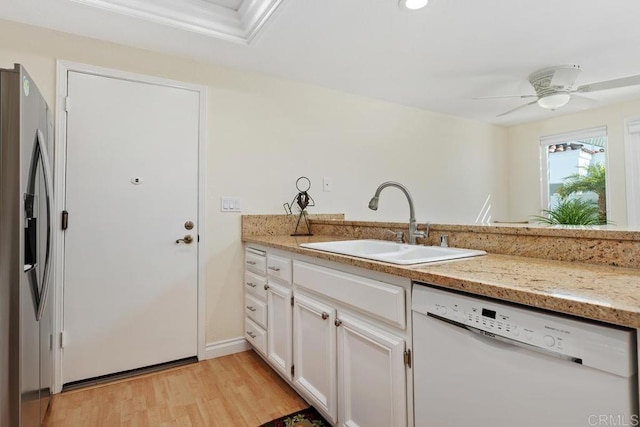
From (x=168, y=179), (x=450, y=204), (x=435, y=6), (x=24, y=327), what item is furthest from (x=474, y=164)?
(x=24, y=327)

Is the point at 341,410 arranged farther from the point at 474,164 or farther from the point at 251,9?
the point at 474,164

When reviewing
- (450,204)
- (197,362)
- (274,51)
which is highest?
(274,51)

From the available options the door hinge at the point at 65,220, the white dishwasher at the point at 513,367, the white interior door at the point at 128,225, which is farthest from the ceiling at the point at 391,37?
the white dishwasher at the point at 513,367

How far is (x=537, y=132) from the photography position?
426cm

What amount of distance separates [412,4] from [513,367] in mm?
1785

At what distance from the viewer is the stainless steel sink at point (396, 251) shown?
129 centimetres

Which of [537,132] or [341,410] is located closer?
[341,410]

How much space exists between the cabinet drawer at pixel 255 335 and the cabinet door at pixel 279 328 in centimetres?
9

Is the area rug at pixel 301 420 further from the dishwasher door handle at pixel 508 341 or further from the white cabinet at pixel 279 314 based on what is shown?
the dishwasher door handle at pixel 508 341

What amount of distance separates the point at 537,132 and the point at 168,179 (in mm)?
4370

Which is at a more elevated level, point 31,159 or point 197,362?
point 31,159

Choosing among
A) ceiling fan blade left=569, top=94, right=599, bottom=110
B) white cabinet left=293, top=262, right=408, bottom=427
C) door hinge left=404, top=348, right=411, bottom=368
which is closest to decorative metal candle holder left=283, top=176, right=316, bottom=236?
white cabinet left=293, top=262, right=408, bottom=427

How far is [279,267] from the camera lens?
6.35 feet

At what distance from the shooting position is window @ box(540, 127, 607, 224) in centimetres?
381
